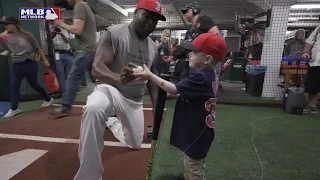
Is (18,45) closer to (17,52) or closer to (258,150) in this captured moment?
(17,52)

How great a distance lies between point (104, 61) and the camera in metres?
1.88

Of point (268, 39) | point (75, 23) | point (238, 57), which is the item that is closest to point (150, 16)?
point (75, 23)

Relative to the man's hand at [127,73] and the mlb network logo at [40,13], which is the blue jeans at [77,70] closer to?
the mlb network logo at [40,13]

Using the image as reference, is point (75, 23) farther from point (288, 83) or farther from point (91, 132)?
point (288, 83)

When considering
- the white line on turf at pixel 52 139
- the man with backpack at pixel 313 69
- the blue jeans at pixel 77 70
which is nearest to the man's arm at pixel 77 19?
the blue jeans at pixel 77 70

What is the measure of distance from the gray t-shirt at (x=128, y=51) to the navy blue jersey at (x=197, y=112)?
2.25ft

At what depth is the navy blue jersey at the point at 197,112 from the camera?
1470 mm

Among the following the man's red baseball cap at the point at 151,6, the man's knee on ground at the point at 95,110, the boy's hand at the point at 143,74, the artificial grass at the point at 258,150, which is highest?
the man's red baseball cap at the point at 151,6

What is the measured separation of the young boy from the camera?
1.47 meters

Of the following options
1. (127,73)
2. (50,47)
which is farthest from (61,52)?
(127,73)

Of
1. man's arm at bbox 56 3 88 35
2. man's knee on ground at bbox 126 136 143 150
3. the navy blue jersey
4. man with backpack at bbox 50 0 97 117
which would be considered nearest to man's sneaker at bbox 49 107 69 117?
man with backpack at bbox 50 0 97 117

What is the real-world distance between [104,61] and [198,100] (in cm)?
90

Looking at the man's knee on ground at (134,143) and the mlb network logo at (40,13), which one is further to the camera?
the mlb network logo at (40,13)

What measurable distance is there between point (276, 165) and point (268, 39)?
449cm
